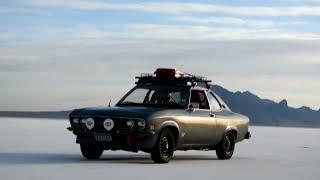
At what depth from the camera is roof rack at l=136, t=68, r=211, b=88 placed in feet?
63.1

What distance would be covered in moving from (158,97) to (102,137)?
2326 millimetres

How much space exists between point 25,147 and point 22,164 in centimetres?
677

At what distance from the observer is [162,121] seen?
17.3 meters

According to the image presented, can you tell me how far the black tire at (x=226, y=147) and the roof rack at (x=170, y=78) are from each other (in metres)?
1.42

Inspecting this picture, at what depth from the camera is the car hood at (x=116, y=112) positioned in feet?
55.7

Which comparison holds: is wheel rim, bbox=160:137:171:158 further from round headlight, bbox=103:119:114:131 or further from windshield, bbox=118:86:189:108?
windshield, bbox=118:86:189:108

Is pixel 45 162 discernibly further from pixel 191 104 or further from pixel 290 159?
pixel 290 159

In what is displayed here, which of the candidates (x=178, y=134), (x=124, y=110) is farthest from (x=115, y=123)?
(x=178, y=134)

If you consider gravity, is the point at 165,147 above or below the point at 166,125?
below

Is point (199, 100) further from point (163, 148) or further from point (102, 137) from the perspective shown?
point (102, 137)

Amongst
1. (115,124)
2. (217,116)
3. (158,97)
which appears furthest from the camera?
(217,116)

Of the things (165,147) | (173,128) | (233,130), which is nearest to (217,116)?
(233,130)

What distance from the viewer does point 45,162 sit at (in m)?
16.4

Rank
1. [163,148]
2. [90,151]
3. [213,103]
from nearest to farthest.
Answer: [163,148] < [90,151] < [213,103]
